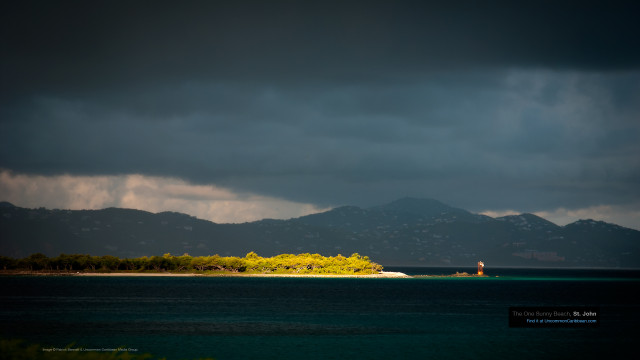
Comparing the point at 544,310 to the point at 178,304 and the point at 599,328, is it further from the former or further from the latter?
the point at 178,304

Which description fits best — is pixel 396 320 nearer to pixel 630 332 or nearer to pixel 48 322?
pixel 630 332

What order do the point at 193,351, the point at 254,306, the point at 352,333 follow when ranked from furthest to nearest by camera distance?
the point at 254,306 < the point at 352,333 < the point at 193,351

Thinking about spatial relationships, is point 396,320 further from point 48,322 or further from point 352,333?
point 48,322

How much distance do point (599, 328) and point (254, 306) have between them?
66463 millimetres

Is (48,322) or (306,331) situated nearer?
(306,331)

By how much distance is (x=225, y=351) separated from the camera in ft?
240

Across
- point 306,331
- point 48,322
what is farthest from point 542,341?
point 48,322

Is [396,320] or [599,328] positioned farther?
[396,320]

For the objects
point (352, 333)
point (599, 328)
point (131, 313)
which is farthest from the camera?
point (131, 313)

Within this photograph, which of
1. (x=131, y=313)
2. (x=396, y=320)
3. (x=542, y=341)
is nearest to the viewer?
(x=542, y=341)

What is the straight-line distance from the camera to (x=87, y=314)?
116 meters

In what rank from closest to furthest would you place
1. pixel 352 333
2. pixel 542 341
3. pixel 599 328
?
pixel 542 341, pixel 352 333, pixel 599 328

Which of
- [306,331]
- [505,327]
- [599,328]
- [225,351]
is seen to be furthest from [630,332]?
[225,351]

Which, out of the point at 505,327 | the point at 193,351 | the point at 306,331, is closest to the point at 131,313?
the point at 306,331
